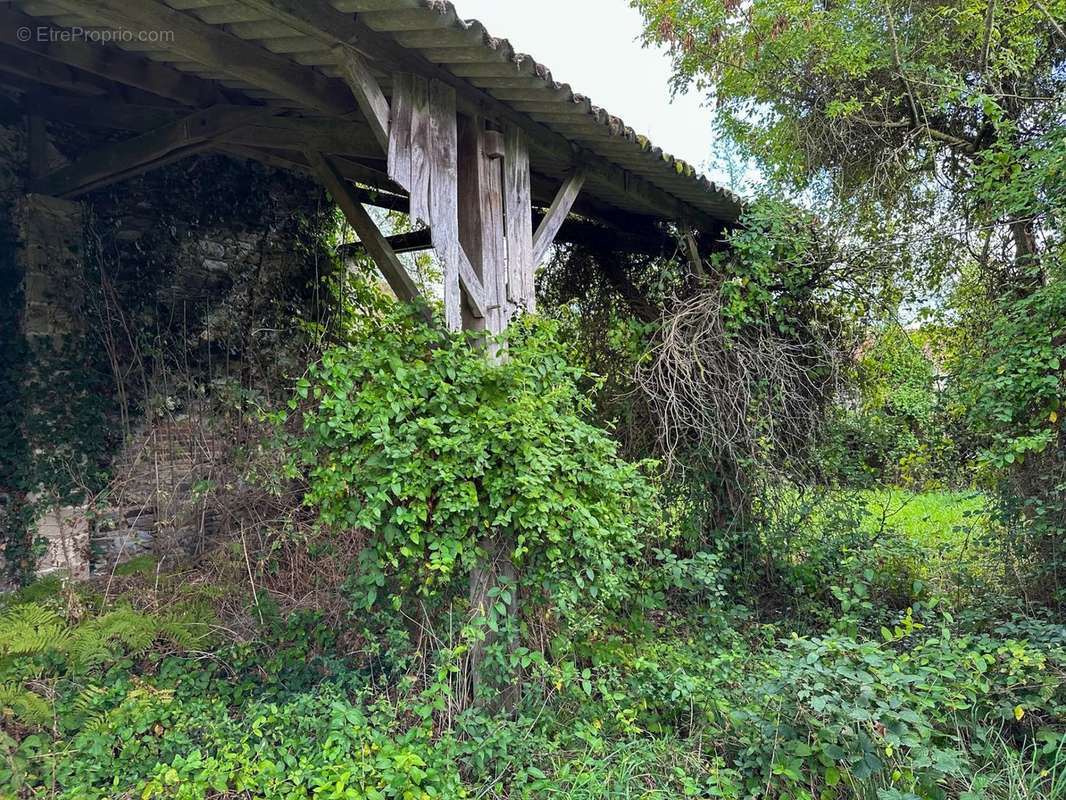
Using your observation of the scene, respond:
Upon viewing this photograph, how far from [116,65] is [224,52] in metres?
1.33

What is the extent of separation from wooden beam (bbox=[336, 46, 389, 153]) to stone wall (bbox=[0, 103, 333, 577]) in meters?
2.42

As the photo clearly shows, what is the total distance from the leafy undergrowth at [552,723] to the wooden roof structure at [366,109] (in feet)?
6.09

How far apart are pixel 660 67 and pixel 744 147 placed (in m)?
1.65

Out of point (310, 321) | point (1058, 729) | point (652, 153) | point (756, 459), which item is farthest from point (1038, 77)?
point (310, 321)

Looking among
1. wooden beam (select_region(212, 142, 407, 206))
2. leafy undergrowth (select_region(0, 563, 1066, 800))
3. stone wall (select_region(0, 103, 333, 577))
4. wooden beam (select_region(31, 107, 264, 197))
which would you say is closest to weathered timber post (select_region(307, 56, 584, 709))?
leafy undergrowth (select_region(0, 563, 1066, 800))

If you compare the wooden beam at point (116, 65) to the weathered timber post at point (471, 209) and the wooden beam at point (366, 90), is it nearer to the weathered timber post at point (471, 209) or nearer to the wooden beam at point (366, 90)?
the weathered timber post at point (471, 209)

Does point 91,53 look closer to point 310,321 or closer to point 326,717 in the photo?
A: point 310,321

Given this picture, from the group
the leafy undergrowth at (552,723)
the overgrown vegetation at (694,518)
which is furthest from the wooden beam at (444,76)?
the leafy undergrowth at (552,723)

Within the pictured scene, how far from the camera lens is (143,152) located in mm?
4387

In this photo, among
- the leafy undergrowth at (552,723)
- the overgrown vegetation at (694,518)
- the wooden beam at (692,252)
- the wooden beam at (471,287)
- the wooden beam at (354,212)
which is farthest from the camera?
the wooden beam at (692,252)

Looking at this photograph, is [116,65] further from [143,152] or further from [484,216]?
[484,216]

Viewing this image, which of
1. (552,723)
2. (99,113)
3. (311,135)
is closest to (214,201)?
(99,113)

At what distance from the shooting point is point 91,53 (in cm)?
376

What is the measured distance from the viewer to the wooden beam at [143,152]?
4.07 meters
